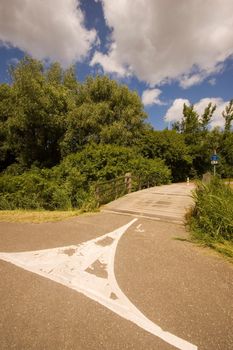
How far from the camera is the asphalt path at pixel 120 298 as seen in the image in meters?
2.53

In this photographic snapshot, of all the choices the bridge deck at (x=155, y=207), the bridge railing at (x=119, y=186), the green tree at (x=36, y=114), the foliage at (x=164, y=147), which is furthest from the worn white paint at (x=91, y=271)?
the foliage at (x=164, y=147)

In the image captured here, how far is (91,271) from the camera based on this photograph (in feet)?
13.2

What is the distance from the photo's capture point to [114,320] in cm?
282

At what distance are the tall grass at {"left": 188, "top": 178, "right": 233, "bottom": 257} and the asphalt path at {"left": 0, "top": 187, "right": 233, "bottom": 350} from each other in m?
0.49

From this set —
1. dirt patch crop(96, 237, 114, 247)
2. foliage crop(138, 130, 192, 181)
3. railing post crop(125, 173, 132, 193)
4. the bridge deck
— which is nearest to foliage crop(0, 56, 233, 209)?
foliage crop(138, 130, 192, 181)

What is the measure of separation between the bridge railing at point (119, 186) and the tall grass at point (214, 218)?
4514 millimetres

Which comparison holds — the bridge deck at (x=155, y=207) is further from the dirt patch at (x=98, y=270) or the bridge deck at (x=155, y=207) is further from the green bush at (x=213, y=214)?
the dirt patch at (x=98, y=270)

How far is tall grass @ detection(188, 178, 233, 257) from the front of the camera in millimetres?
5246

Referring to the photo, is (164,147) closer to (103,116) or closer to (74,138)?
(103,116)

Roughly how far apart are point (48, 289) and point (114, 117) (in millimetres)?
19221

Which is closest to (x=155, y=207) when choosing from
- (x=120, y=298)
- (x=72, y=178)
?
(x=120, y=298)

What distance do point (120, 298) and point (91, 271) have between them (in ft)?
3.12

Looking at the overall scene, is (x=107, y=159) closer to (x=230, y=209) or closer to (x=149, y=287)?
(x=230, y=209)

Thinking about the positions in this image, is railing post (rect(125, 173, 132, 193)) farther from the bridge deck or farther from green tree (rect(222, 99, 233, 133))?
green tree (rect(222, 99, 233, 133))
